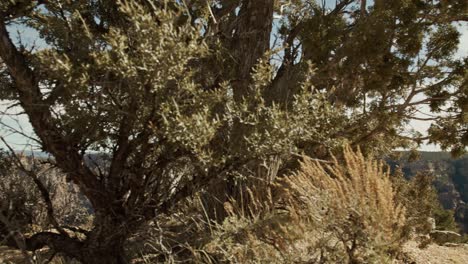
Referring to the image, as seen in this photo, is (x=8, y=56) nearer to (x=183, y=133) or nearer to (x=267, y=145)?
(x=183, y=133)

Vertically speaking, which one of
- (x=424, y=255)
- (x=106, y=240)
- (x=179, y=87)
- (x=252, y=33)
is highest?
(x=252, y=33)

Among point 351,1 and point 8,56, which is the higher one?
point 351,1

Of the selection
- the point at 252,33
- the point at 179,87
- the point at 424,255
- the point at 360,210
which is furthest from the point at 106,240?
the point at 424,255

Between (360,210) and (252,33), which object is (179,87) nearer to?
(360,210)

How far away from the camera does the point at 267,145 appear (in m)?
4.06

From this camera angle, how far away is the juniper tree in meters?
3.38

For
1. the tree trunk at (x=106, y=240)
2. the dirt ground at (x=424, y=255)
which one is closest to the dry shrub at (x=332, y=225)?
the tree trunk at (x=106, y=240)

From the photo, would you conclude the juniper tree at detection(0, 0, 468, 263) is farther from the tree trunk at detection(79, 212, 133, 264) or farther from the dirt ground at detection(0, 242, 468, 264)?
the dirt ground at detection(0, 242, 468, 264)

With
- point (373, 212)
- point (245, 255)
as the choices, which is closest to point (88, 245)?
point (245, 255)

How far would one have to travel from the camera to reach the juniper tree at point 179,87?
3.38 meters

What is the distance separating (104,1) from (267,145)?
8.23ft

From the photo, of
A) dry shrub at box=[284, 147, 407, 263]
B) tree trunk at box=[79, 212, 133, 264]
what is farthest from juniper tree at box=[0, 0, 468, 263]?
dry shrub at box=[284, 147, 407, 263]

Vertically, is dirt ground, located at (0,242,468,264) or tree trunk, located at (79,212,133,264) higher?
tree trunk, located at (79,212,133,264)

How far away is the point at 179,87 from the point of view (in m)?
3.60
